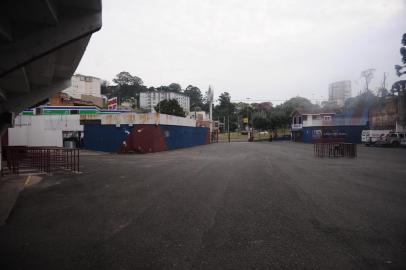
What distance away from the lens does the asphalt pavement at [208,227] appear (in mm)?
4246

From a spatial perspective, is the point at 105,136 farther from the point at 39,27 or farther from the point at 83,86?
the point at 83,86

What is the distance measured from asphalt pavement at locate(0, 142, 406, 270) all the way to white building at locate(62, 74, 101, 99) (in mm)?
75816

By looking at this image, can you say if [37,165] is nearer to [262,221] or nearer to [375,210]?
[262,221]

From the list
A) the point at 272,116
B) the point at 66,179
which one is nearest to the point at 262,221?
the point at 66,179

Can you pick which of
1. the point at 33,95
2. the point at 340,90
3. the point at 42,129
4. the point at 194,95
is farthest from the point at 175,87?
the point at 33,95

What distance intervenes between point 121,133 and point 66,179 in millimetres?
16680

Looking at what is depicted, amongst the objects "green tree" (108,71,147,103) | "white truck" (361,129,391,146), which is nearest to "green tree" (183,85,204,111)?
"green tree" (108,71,147,103)

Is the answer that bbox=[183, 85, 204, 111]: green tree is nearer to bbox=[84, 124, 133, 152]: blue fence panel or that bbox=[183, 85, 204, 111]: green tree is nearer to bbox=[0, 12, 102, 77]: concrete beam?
bbox=[84, 124, 133, 152]: blue fence panel

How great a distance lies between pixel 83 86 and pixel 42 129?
5196cm

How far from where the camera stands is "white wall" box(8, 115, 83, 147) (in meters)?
33.8

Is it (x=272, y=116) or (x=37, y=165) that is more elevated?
(x=272, y=116)

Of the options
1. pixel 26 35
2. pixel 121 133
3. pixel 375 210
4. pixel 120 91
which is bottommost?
pixel 375 210

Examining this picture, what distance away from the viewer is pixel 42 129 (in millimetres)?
34688

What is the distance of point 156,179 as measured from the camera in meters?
12.0
